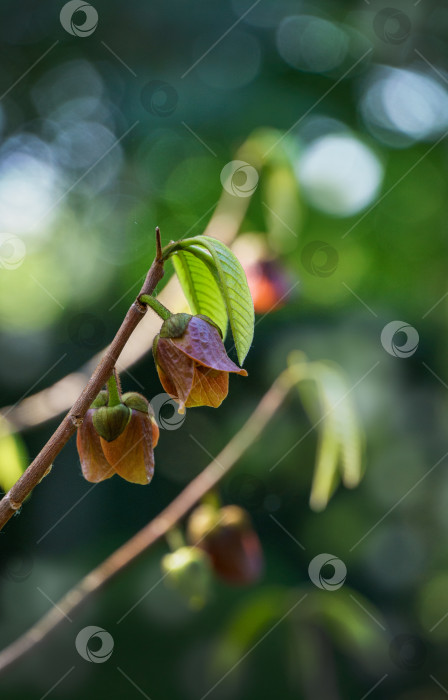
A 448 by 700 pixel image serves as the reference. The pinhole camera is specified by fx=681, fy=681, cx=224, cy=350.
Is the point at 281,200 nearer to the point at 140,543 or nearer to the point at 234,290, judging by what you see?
the point at 140,543

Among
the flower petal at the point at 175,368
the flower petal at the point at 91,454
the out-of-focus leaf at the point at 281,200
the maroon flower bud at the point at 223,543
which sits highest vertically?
the out-of-focus leaf at the point at 281,200

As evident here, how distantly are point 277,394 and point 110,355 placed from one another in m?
0.69

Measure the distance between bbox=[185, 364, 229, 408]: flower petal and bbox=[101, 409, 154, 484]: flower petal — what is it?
1.2 inches

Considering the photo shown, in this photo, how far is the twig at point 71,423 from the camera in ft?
0.79

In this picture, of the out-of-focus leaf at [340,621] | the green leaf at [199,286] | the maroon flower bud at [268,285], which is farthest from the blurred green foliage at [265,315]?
the green leaf at [199,286]

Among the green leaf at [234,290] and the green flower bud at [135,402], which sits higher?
the green leaf at [234,290]

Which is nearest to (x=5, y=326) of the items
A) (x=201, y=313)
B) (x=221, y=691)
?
(x=221, y=691)

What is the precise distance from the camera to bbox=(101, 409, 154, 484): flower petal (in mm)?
314

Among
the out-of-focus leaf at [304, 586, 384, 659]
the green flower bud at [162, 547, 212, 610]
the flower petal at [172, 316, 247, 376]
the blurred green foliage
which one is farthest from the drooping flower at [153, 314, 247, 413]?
the blurred green foliage

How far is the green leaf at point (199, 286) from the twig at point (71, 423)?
2.0 inches

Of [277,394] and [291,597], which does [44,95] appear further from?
[291,597]

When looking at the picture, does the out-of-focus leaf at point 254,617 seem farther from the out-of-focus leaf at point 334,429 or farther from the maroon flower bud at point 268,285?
the maroon flower bud at point 268,285

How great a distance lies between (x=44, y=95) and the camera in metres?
1.56

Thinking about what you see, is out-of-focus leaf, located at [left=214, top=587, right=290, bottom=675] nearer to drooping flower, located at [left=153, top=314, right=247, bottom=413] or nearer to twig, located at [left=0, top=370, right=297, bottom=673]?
twig, located at [left=0, top=370, right=297, bottom=673]
